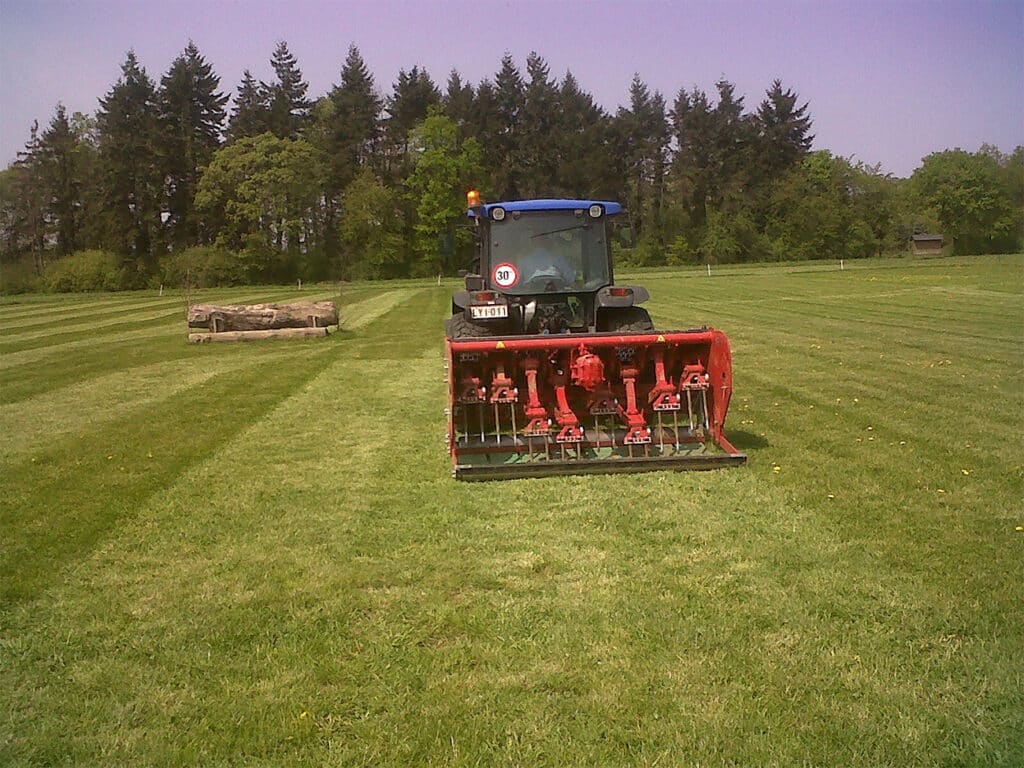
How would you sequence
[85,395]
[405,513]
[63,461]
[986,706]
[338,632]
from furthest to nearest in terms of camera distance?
[85,395], [63,461], [405,513], [338,632], [986,706]

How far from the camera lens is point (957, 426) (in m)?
7.39

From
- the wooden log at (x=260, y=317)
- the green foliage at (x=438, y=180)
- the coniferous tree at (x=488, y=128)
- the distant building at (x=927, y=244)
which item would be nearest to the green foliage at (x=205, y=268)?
the green foliage at (x=438, y=180)

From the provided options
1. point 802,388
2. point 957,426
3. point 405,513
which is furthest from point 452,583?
point 802,388

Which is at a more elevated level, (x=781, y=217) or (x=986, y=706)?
(x=781, y=217)

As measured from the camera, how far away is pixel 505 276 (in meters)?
8.65

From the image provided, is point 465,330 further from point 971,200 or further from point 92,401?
point 971,200

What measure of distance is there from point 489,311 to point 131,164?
5074cm

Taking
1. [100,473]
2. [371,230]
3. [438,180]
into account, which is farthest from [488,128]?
[100,473]

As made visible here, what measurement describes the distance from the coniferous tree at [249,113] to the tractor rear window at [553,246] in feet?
173

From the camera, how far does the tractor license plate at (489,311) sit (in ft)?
25.8

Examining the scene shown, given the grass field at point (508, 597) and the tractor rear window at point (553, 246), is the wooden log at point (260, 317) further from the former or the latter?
the tractor rear window at point (553, 246)

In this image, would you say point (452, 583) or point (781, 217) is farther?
point (781, 217)

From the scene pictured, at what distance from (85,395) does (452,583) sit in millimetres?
8094

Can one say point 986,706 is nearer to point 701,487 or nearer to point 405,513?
point 701,487
